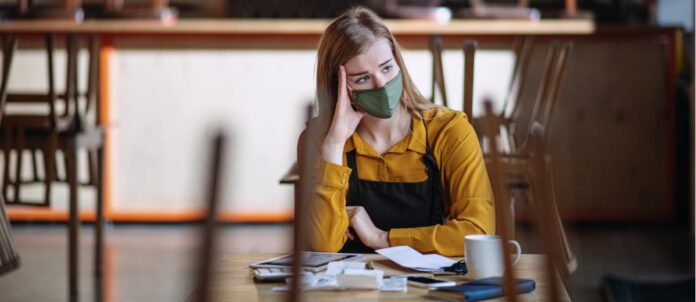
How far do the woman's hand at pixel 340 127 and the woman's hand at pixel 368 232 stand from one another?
15 centimetres

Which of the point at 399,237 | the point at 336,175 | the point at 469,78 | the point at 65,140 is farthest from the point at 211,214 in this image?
the point at 65,140

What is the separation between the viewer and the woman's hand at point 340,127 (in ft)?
7.50

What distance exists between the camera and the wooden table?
1576 millimetres

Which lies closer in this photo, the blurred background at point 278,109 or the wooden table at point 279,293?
the wooden table at point 279,293

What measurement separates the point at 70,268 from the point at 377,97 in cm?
222

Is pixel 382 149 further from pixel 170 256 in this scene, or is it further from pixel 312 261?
pixel 170 256

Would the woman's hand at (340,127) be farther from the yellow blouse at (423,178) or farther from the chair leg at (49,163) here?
the chair leg at (49,163)

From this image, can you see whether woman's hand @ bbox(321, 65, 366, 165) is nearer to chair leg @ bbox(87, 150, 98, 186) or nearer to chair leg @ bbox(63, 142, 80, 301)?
chair leg @ bbox(63, 142, 80, 301)

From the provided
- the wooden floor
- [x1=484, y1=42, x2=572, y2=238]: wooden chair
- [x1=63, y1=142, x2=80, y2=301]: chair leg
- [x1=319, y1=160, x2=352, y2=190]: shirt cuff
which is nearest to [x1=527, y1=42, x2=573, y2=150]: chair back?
[x1=484, y1=42, x2=572, y2=238]: wooden chair

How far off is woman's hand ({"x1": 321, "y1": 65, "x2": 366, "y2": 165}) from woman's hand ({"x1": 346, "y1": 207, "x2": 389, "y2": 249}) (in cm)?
15

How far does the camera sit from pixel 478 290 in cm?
156

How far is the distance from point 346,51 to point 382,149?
23cm

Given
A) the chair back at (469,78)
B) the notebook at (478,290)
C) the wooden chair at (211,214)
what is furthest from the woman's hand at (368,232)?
the wooden chair at (211,214)

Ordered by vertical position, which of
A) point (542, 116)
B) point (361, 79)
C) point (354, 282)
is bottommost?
point (542, 116)
